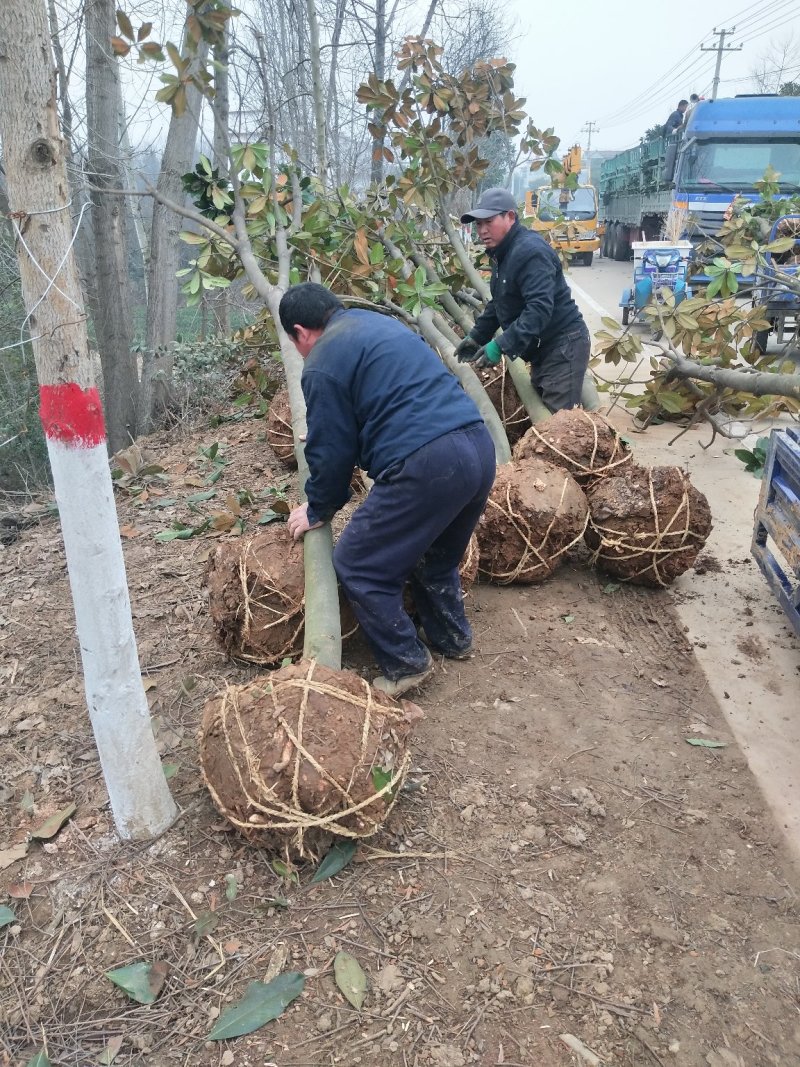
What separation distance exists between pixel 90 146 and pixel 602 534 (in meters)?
5.93

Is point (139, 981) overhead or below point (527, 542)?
below

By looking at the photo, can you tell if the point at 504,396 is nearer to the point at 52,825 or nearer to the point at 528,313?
the point at 528,313

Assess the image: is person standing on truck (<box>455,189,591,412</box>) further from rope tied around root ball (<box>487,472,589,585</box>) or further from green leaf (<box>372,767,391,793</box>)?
green leaf (<box>372,767,391,793</box>)

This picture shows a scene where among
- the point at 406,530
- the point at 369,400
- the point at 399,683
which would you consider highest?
the point at 369,400

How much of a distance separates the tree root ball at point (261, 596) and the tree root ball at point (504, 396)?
3.14 metres

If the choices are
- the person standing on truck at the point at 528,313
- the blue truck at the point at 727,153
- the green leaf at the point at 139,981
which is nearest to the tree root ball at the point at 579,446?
the person standing on truck at the point at 528,313

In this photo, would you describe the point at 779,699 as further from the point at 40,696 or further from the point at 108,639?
the point at 40,696

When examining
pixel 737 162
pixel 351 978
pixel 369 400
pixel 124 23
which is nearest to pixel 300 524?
pixel 369 400

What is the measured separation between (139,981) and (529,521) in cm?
281

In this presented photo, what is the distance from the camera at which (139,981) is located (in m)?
2.24

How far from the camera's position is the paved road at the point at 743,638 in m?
3.25

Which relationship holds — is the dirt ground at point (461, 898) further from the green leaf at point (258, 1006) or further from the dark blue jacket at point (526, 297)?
the dark blue jacket at point (526, 297)

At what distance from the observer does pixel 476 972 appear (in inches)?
89.4

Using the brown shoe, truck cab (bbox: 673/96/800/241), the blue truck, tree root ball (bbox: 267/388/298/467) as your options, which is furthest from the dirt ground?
truck cab (bbox: 673/96/800/241)
